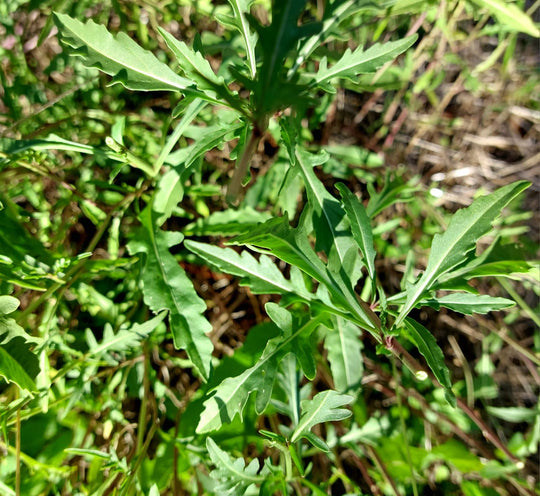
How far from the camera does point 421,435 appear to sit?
2037 mm

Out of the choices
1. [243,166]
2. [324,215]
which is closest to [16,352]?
[243,166]

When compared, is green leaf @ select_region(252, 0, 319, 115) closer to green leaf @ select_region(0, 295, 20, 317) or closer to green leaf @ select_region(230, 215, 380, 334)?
green leaf @ select_region(230, 215, 380, 334)

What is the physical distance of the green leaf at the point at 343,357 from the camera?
1.57 meters

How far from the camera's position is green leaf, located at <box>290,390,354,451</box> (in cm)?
125

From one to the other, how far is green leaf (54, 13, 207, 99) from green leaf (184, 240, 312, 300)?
41cm

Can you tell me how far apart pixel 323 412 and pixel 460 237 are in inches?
21.9

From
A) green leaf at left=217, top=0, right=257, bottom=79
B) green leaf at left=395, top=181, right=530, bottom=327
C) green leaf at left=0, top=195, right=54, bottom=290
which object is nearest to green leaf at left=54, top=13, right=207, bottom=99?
green leaf at left=217, top=0, right=257, bottom=79

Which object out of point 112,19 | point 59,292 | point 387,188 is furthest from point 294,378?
point 112,19

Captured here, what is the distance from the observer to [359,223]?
131 centimetres

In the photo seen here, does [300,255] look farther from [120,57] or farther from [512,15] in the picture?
[512,15]

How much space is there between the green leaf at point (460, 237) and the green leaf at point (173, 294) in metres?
0.51

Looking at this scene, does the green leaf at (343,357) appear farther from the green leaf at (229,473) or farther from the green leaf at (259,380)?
the green leaf at (229,473)

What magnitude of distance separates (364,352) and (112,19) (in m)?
1.85

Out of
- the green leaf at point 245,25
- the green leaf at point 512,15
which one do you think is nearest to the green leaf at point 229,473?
the green leaf at point 245,25
